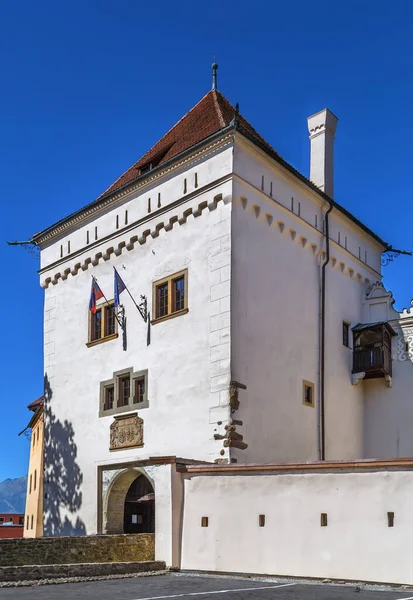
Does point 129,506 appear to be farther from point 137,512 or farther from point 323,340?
point 323,340

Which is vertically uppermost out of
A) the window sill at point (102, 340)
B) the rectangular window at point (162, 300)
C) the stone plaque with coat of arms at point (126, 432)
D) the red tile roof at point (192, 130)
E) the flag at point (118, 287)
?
the red tile roof at point (192, 130)

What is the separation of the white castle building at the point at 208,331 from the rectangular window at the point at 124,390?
0.14 ft

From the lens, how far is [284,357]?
19906 mm

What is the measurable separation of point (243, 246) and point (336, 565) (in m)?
8.07

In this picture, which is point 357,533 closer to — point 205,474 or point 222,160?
point 205,474

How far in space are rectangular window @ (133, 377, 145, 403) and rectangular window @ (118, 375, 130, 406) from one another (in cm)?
40

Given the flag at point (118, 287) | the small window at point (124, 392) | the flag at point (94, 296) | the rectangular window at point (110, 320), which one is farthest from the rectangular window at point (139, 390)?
the flag at point (94, 296)

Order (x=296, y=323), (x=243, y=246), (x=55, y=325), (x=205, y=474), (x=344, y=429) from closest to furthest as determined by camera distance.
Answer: (x=205, y=474), (x=243, y=246), (x=296, y=323), (x=344, y=429), (x=55, y=325)

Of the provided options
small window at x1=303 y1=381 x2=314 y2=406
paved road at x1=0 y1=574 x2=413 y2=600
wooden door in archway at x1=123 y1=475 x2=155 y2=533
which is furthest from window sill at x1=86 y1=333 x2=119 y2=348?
paved road at x1=0 y1=574 x2=413 y2=600

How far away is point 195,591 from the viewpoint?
12227 millimetres

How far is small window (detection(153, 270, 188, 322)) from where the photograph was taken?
1970cm

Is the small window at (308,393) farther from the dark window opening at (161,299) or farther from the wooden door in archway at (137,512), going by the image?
the wooden door in archway at (137,512)

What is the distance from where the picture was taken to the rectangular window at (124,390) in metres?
20.8

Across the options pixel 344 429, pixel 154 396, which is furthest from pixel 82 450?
pixel 344 429
